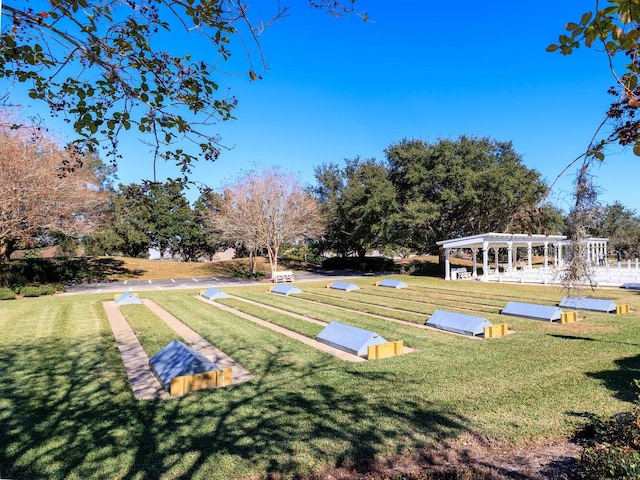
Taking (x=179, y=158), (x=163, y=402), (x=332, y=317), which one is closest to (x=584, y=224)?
(x=179, y=158)

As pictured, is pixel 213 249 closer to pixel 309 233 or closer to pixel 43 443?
pixel 309 233

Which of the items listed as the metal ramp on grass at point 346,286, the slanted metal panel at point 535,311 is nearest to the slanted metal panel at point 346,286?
the metal ramp on grass at point 346,286

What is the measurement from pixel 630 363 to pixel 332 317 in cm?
792

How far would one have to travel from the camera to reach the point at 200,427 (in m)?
4.87

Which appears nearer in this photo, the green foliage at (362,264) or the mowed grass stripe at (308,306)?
the mowed grass stripe at (308,306)

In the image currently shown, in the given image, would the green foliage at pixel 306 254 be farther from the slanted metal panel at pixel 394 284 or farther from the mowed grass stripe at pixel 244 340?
the mowed grass stripe at pixel 244 340

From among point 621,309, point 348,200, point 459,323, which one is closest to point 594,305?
point 621,309

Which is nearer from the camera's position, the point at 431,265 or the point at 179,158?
the point at 179,158

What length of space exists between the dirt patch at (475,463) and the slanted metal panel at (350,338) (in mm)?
3897

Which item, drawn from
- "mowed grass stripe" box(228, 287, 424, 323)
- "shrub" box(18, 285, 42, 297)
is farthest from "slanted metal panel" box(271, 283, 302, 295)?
"shrub" box(18, 285, 42, 297)

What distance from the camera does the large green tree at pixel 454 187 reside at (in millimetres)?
27844

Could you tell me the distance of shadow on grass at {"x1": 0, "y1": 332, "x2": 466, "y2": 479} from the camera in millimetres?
4008

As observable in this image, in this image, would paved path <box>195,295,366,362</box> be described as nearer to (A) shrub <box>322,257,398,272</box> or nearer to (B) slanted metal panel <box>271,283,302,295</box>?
(B) slanted metal panel <box>271,283,302,295</box>

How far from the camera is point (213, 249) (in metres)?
50.1
